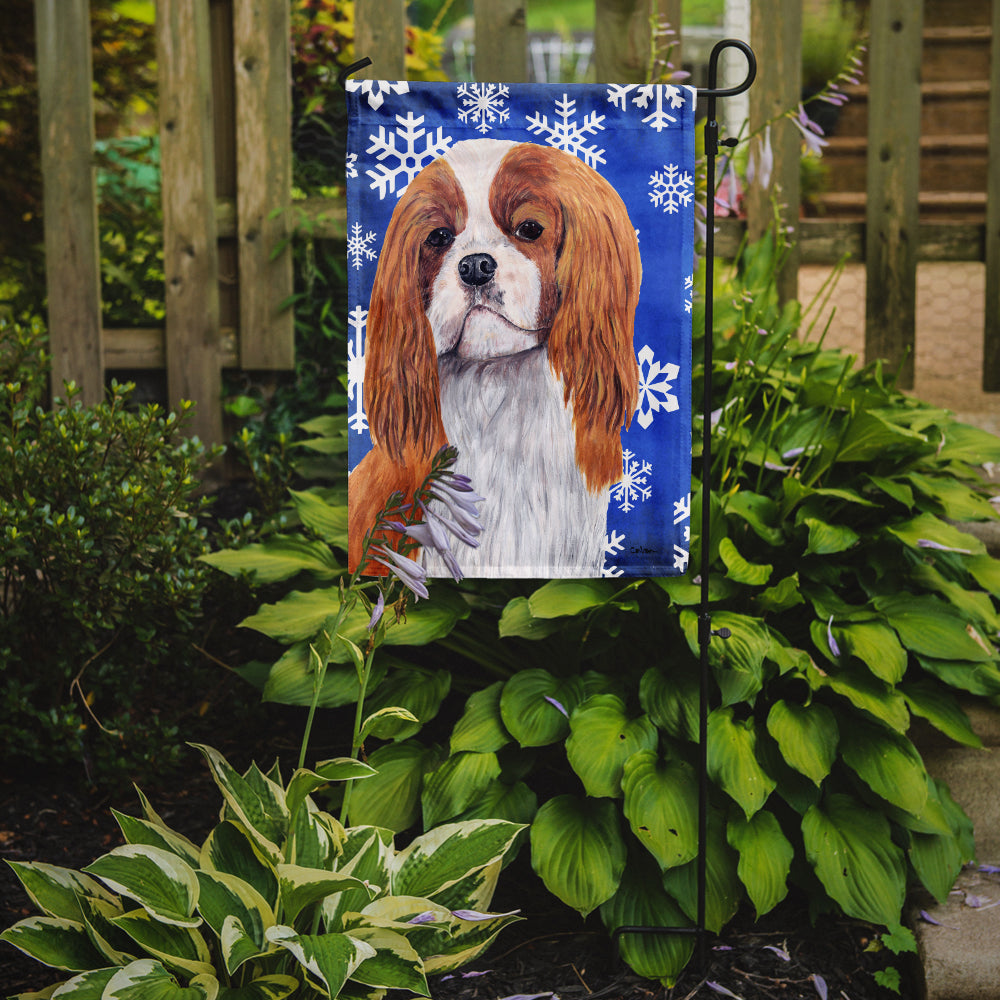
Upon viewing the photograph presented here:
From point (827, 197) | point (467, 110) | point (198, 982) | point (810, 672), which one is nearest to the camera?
point (198, 982)

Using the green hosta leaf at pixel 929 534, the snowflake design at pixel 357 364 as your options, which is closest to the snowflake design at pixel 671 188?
the snowflake design at pixel 357 364

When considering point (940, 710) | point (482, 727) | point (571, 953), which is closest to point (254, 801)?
point (482, 727)

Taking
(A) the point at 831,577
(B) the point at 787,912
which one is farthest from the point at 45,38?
(B) the point at 787,912

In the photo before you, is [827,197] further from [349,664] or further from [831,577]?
[349,664]

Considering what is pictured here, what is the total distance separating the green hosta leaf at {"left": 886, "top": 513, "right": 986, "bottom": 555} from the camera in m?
2.19

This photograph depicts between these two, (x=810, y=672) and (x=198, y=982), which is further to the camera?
(x=810, y=672)

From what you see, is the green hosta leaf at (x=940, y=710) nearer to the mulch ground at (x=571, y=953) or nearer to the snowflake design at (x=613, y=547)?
the mulch ground at (x=571, y=953)

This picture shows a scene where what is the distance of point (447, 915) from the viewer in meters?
1.61

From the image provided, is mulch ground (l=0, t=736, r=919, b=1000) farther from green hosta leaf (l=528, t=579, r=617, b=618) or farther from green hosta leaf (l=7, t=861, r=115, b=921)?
green hosta leaf (l=528, t=579, r=617, b=618)

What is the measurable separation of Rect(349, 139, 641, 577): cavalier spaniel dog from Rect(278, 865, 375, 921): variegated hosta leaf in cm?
60

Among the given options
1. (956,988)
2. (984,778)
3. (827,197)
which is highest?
(827,197)

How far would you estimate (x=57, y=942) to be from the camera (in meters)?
1.55

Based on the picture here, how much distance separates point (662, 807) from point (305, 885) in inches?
28.4

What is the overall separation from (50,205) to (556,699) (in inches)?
96.2
